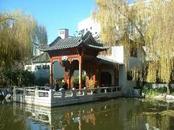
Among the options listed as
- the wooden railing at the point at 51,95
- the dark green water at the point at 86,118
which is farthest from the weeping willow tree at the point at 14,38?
the dark green water at the point at 86,118

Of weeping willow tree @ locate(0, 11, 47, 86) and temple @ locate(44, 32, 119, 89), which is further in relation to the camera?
weeping willow tree @ locate(0, 11, 47, 86)

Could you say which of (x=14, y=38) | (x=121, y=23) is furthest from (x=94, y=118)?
(x=14, y=38)

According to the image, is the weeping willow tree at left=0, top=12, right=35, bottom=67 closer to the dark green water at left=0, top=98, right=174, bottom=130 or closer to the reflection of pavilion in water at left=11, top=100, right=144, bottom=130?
the dark green water at left=0, top=98, right=174, bottom=130

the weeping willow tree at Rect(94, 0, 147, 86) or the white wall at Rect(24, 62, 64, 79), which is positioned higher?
the weeping willow tree at Rect(94, 0, 147, 86)

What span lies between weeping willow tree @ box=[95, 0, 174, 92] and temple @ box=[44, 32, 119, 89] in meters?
1.95

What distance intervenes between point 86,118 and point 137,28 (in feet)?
29.1

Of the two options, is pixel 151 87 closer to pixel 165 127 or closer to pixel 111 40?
pixel 111 40

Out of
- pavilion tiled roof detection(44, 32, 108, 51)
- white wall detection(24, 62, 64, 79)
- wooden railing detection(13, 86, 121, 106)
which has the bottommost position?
wooden railing detection(13, 86, 121, 106)

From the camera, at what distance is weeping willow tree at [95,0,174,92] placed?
21094 mm

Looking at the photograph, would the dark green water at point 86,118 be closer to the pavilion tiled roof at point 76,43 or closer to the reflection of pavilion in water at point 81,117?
the reflection of pavilion in water at point 81,117

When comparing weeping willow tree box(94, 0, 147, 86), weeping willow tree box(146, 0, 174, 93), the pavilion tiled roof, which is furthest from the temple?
weeping willow tree box(146, 0, 174, 93)

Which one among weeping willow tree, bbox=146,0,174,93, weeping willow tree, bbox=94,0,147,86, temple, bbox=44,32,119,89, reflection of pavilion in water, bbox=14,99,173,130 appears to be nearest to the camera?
reflection of pavilion in water, bbox=14,99,173,130

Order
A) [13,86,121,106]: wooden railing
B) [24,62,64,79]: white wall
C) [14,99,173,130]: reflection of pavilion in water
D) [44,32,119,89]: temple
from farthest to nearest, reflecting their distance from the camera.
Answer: [24,62,64,79]: white wall → [44,32,119,89]: temple → [13,86,121,106]: wooden railing → [14,99,173,130]: reflection of pavilion in water

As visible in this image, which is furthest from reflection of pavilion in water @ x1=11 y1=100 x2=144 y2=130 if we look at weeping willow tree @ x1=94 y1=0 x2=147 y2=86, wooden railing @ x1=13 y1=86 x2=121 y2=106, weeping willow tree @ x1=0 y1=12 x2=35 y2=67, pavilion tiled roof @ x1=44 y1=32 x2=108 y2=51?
weeping willow tree @ x1=0 y1=12 x2=35 y2=67
